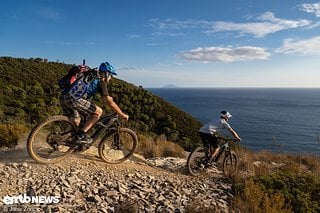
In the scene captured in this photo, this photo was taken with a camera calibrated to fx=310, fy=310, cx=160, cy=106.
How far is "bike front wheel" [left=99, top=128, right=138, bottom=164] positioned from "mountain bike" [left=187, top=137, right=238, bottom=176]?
161cm

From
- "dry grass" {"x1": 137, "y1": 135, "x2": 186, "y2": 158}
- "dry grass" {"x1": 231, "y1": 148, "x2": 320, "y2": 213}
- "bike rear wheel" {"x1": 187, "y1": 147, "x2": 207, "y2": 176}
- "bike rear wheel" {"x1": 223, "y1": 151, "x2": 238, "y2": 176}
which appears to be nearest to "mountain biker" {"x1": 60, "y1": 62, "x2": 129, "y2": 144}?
"bike rear wheel" {"x1": 187, "y1": 147, "x2": 207, "y2": 176}

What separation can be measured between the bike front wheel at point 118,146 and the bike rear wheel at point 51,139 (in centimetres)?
93

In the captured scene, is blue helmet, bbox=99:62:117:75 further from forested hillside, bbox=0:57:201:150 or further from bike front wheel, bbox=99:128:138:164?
forested hillside, bbox=0:57:201:150

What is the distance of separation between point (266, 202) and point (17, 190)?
445 cm

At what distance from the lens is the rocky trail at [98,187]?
5.18m

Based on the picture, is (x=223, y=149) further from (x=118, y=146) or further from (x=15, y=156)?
(x=15, y=156)

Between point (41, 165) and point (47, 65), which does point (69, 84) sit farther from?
point (47, 65)

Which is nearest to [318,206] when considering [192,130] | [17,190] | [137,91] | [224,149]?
[224,149]

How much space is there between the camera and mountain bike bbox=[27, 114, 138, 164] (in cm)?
650

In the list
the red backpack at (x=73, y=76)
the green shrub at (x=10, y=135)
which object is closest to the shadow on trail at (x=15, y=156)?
the green shrub at (x=10, y=135)

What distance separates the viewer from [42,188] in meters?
5.52

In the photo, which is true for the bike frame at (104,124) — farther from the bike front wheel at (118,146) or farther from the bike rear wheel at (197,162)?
the bike rear wheel at (197,162)

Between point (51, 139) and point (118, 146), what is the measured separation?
5.54 feet

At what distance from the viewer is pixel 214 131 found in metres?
8.55
